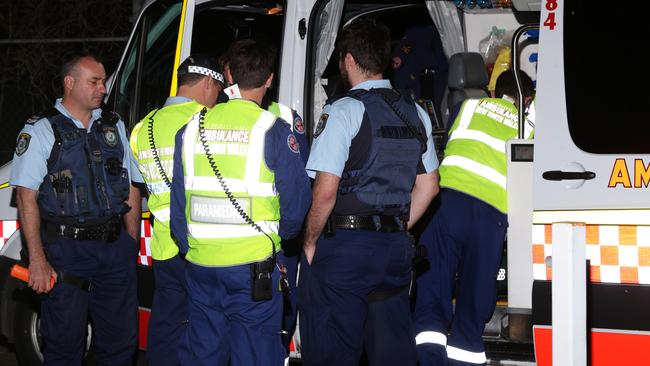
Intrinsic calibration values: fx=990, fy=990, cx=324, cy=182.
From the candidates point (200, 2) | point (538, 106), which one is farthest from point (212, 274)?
point (200, 2)

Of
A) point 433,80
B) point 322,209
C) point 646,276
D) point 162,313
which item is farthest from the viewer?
point 433,80

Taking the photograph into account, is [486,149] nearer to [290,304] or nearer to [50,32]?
[290,304]

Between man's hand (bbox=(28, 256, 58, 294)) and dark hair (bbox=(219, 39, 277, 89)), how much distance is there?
1.38 m

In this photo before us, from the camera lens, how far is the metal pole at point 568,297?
10.3 feet

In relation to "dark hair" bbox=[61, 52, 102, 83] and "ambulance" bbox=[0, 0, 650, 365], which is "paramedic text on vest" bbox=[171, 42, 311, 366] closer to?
"ambulance" bbox=[0, 0, 650, 365]

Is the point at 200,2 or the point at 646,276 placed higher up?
the point at 200,2

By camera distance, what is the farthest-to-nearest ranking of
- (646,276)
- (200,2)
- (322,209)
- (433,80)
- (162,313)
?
(433,80) < (200,2) < (162,313) < (322,209) < (646,276)

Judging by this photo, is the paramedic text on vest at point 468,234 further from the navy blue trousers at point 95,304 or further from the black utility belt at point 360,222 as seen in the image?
the navy blue trousers at point 95,304

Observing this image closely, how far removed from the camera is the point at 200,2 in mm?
5438

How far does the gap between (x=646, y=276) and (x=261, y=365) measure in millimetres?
1584

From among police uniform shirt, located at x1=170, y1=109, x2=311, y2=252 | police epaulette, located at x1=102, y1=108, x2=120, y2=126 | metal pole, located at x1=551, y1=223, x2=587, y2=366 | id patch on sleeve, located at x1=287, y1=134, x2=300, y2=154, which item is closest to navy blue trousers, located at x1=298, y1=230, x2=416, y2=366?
police uniform shirt, located at x1=170, y1=109, x2=311, y2=252

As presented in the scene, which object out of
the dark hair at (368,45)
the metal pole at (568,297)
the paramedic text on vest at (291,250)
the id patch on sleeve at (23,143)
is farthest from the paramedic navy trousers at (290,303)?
the metal pole at (568,297)

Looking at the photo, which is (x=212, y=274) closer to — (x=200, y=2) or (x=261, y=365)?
(x=261, y=365)

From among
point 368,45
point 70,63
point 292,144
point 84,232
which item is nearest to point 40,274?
point 84,232
